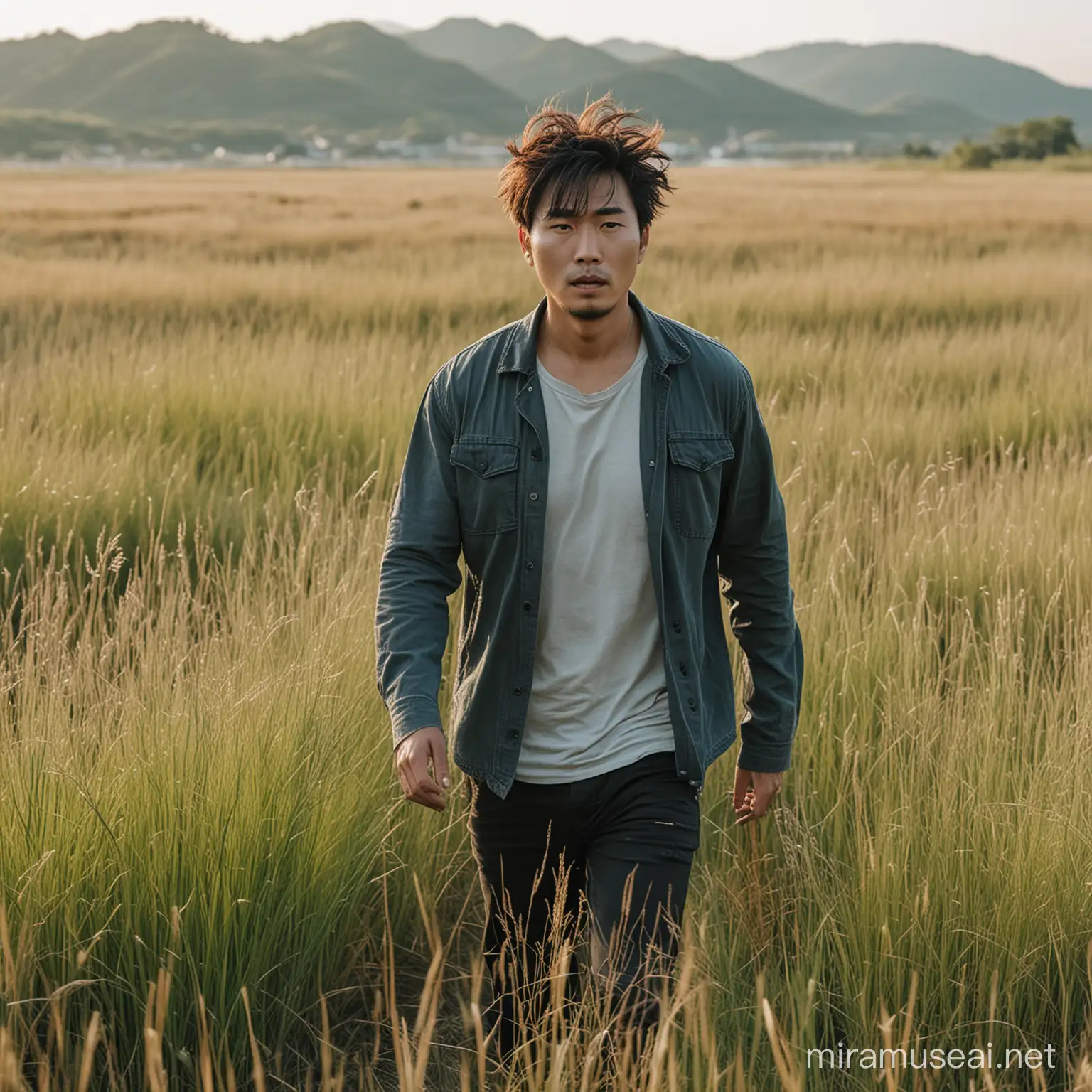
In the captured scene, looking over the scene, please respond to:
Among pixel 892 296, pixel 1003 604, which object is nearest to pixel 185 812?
pixel 1003 604

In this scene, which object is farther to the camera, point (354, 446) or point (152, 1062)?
point (354, 446)

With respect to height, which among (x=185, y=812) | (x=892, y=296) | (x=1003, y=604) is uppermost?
(x=892, y=296)

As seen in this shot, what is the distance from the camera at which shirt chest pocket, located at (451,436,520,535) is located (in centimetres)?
230

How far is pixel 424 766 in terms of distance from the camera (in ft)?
6.89

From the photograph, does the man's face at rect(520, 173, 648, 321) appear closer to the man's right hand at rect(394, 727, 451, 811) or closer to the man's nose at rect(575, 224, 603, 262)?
the man's nose at rect(575, 224, 603, 262)

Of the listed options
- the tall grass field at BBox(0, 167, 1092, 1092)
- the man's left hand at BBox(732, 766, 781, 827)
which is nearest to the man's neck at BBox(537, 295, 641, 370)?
the man's left hand at BBox(732, 766, 781, 827)

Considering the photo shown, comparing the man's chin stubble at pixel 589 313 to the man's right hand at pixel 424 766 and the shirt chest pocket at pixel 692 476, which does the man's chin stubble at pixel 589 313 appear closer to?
the shirt chest pocket at pixel 692 476

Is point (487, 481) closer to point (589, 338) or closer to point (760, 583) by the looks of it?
point (589, 338)

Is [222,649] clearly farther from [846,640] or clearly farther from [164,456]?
[164,456]

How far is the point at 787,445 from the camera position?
5.91 meters

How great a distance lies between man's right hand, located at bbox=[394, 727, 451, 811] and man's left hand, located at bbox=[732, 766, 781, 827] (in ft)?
2.10

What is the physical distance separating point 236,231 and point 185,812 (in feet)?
58.3

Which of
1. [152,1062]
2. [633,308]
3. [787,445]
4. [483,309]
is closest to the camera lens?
[152,1062]

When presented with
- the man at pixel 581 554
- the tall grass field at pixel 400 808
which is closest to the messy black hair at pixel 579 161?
the man at pixel 581 554
